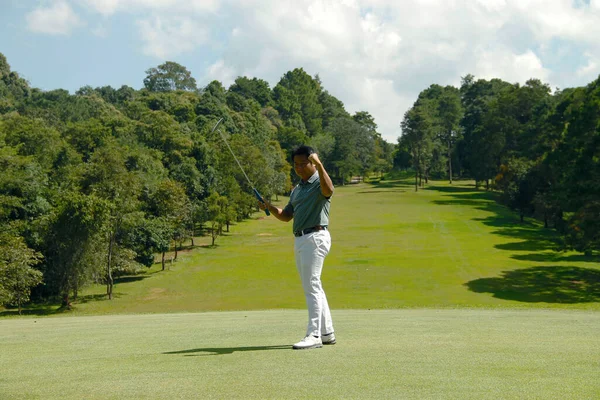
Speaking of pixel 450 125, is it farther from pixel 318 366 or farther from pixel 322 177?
pixel 318 366

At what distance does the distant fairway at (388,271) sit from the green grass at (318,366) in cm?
3029

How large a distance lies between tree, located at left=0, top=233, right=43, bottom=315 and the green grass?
3890 centimetres

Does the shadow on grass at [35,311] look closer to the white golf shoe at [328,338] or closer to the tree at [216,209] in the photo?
the tree at [216,209]

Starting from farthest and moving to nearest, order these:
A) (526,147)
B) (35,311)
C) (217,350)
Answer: (526,147)
(35,311)
(217,350)

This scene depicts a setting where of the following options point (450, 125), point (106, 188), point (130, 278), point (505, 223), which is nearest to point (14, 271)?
point (106, 188)

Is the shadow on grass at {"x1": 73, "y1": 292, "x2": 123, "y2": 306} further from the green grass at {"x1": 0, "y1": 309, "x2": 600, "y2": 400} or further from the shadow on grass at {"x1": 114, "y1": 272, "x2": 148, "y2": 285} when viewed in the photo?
the green grass at {"x1": 0, "y1": 309, "x2": 600, "y2": 400}

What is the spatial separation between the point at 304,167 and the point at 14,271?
43.7 m

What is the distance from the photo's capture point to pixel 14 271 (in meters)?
46.2

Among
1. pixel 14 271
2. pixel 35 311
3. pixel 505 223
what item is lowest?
pixel 35 311

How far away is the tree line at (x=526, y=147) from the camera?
47.4 m

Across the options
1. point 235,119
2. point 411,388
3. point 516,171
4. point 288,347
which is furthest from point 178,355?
point 235,119

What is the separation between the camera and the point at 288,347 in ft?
29.0

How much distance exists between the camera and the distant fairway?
47.4 meters

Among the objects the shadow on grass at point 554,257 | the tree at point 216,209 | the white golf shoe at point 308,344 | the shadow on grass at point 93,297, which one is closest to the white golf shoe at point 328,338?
the white golf shoe at point 308,344
